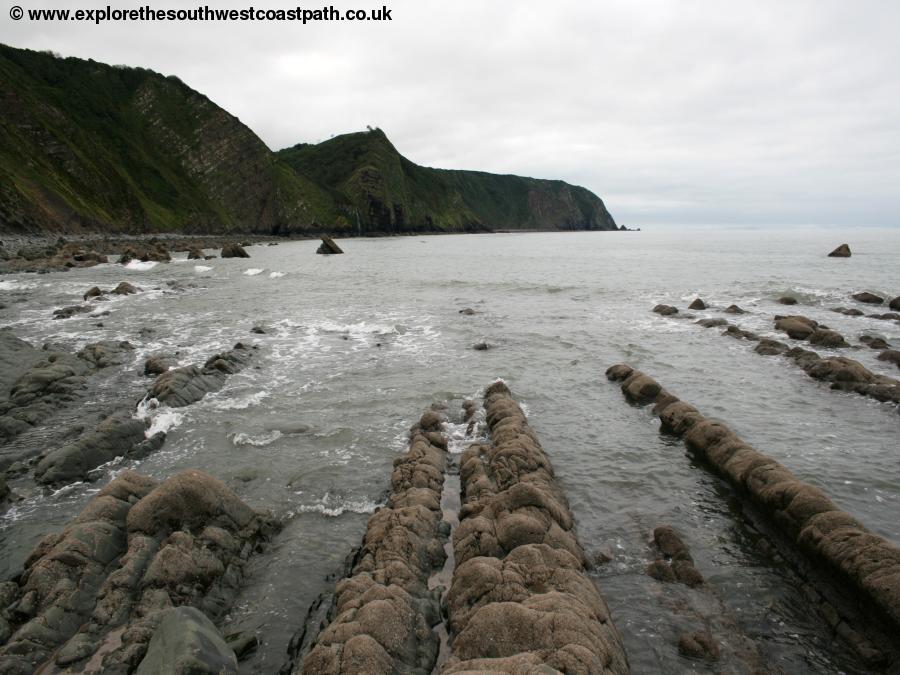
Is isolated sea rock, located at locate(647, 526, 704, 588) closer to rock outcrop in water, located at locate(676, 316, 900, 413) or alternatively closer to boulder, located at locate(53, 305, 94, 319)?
rock outcrop in water, located at locate(676, 316, 900, 413)

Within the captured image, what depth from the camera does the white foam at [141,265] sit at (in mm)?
56575

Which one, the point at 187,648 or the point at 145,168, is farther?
the point at 145,168

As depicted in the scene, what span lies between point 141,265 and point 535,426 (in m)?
60.4

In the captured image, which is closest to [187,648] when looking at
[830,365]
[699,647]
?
[699,647]

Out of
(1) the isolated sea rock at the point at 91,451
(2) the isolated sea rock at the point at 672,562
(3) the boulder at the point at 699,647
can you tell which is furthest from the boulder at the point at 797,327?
(1) the isolated sea rock at the point at 91,451

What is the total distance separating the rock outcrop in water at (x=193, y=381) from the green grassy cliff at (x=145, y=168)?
67.4 metres

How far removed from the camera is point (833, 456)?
13961mm

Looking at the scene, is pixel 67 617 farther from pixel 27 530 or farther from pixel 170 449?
pixel 170 449

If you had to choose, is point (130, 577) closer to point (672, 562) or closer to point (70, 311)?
point (672, 562)

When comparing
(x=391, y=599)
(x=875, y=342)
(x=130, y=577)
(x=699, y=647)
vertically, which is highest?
(x=875, y=342)

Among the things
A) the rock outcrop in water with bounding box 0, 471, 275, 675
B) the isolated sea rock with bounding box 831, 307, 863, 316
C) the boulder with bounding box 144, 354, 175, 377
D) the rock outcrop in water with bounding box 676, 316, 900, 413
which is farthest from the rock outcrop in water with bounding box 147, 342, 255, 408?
the isolated sea rock with bounding box 831, 307, 863, 316

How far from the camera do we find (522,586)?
7.96m

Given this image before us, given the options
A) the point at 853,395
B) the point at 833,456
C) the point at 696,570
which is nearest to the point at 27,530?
the point at 696,570

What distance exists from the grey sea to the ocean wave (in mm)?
49
